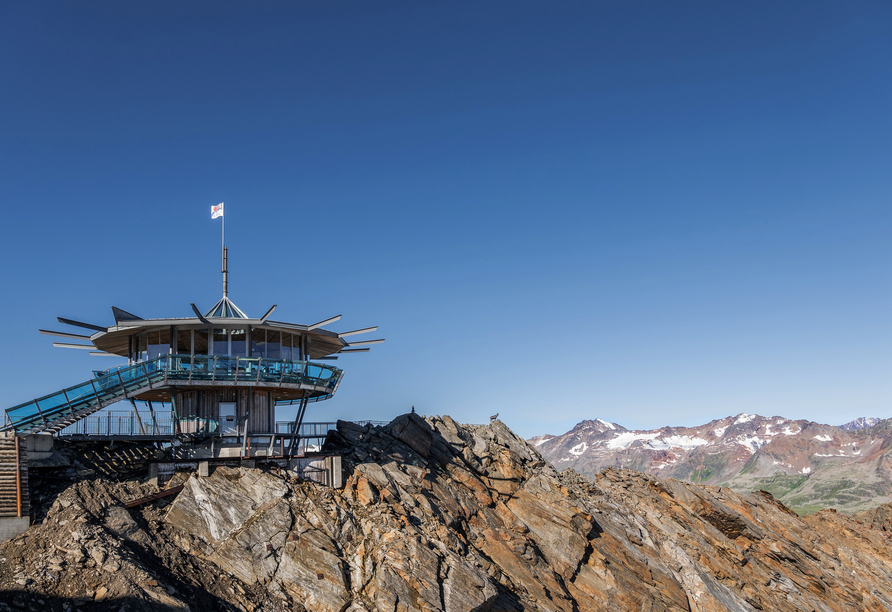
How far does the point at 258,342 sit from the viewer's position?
3975 centimetres

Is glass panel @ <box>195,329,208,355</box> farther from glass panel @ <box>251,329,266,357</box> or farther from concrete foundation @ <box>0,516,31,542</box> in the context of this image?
concrete foundation @ <box>0,516,31,542</box>

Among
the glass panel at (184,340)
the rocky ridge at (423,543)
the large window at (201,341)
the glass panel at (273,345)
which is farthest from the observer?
the glass panel at (273,345)

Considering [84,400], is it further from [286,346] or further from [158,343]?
[286,346]

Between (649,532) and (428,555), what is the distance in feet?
80.9

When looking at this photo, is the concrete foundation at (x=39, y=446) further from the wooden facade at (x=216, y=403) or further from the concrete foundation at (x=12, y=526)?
the wooden facade at (x=216, y=403)

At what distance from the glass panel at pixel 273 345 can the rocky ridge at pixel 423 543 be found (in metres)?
6.91

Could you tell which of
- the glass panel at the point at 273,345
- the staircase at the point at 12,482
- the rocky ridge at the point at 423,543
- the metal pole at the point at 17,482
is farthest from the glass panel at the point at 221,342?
the metal pole at the point at 17,482

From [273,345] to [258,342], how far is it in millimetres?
975

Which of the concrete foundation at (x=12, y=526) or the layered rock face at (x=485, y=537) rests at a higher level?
the concrete foundation at (x=12, y=526)

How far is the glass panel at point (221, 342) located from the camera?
1522 inches

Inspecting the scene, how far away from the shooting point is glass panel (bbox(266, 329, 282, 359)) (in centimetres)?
4012

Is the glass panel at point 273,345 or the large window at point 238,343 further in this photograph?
the glass panel at point 273,345

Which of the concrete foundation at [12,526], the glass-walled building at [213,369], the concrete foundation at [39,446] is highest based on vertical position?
the glass-walled building at [213,369]

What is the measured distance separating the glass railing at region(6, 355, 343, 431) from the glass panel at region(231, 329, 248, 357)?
1.57m
